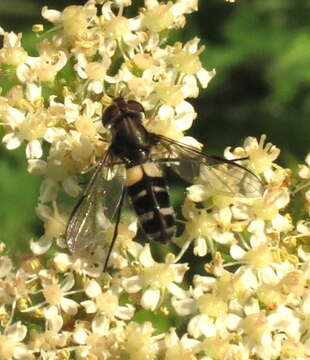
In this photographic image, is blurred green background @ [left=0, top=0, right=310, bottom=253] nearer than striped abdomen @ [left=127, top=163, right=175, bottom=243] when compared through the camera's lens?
No

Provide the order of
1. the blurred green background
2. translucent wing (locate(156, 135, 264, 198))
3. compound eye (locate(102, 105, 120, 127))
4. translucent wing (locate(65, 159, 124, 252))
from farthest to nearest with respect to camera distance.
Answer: the blurred green background, compound eye (locate(102, 105, 120, 127)), translucent wing (locate(156, 135, 264, 198)), translucent wing (locate(65, 159, 124, 252))

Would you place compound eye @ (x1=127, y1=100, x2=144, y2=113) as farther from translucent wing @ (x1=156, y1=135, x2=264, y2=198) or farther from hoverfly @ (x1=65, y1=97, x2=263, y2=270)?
translucent wing @ (x1=156, y1=135, x2=264, y2=198)

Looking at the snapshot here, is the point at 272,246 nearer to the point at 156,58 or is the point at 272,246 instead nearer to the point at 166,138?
the point at 166,138

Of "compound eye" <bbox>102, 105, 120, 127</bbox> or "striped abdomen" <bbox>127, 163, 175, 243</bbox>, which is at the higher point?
"compound eye" <bbox>102, 105, 120, 127</bbox>

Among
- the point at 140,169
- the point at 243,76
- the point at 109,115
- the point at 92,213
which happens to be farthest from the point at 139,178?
the point at 243,76

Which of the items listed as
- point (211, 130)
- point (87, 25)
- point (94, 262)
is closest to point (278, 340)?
point (94, 262)

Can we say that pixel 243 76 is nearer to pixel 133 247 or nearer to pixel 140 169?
pixel 133 247

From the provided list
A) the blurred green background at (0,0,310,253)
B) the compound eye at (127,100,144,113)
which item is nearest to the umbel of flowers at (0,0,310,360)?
the compound eye at (127,100,144,113)
